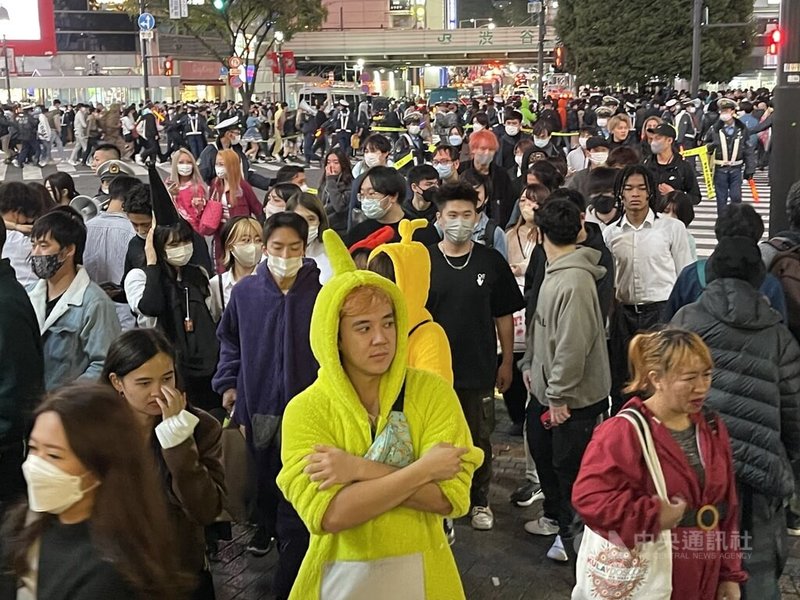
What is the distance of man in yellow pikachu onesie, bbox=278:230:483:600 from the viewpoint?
2789mm

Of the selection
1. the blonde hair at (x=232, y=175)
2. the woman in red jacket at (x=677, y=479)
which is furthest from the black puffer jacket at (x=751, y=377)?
the blonde hair at (x=232, y=175)

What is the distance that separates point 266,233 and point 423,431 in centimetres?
218

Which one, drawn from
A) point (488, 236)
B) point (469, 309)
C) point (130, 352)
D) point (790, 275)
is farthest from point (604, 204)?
point (130, 352)

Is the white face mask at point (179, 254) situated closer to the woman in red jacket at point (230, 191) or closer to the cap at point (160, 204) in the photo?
the cap at point (160, 204)

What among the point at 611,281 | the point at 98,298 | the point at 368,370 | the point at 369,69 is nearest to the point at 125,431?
Answer: the point at 368,370

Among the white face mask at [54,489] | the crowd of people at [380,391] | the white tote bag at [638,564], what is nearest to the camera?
the white face mask at [54,489]

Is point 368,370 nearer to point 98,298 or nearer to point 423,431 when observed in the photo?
point 423,431

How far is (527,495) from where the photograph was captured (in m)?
5.80

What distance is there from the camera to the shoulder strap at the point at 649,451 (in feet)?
10.4

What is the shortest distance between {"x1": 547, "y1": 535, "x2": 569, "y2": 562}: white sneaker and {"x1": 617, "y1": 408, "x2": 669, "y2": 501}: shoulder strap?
1.98 m

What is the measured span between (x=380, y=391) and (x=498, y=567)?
244cm

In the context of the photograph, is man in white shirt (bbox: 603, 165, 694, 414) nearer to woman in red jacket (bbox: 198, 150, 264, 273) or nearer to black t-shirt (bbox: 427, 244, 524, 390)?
black t-shirt (bbox: 427, 244, 524, 390)

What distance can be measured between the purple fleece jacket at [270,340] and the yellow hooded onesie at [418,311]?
0.66 meters

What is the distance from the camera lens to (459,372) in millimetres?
5211
